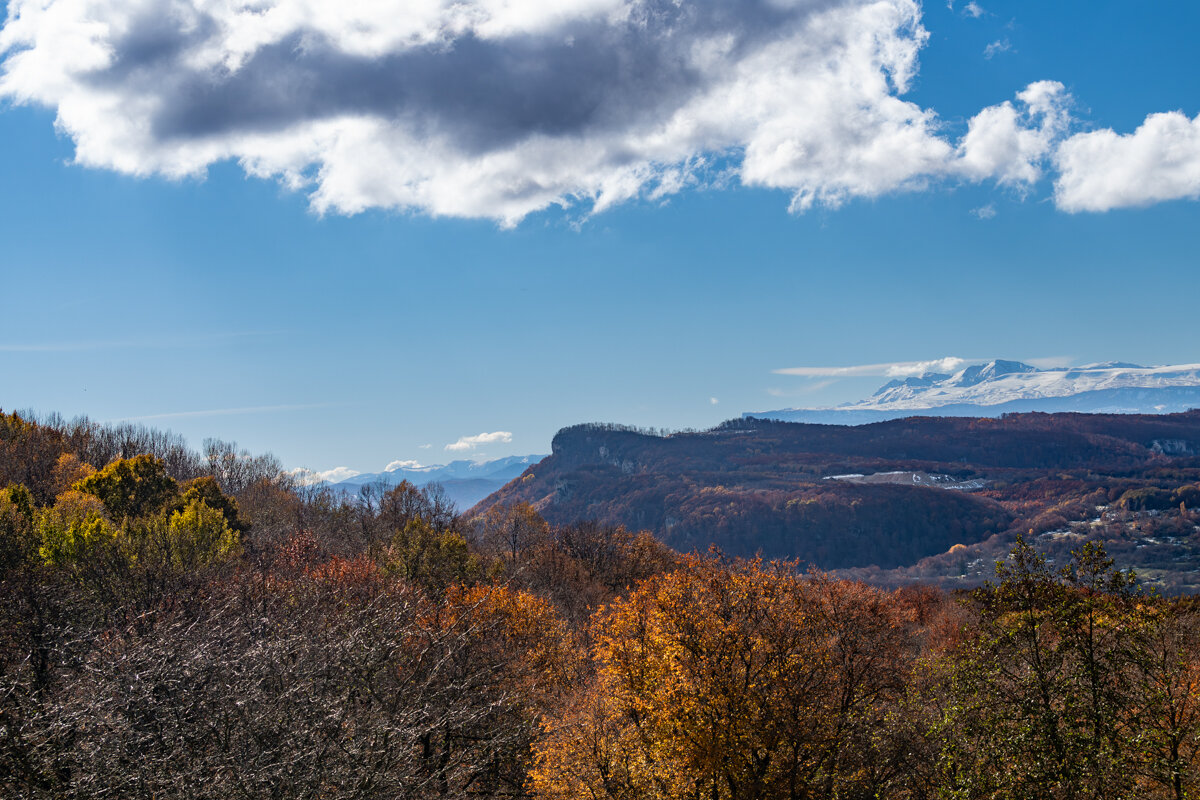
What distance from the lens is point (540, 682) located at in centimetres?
4766

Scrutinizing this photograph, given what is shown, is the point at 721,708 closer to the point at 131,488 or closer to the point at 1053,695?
the point at 1053,695

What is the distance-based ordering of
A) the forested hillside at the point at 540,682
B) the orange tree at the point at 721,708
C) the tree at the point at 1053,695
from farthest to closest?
the orange tree at the point at 721,708 < the forested hillside at the point at 540,682 < the tree at the point at 1053,695

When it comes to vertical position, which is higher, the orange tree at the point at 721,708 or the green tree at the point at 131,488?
the green tree at the point at 131,488

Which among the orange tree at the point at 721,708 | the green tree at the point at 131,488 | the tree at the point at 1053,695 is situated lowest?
the orange tree at the point at 721,708

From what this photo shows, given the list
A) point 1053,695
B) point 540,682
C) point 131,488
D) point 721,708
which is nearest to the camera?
point 1053,695

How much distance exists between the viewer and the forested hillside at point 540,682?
20.2 m

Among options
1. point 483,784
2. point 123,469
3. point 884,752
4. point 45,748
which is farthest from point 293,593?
point 123,469

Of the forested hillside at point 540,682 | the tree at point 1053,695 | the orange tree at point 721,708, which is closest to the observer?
the tree at point 1053,695

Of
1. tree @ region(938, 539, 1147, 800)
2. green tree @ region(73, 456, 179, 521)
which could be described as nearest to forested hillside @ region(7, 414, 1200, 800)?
tree @ region(938, 539, 1147, 800)

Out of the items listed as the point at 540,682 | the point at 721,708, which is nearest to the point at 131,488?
the point at 540,682

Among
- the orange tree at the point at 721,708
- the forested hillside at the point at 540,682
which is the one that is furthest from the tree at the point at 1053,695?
the orange tree at the point at 721,708

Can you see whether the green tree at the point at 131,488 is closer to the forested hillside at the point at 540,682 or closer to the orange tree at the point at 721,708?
the forested hillside at the point at 540,682

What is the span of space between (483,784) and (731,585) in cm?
1723

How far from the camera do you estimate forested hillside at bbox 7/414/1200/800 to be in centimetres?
2023
